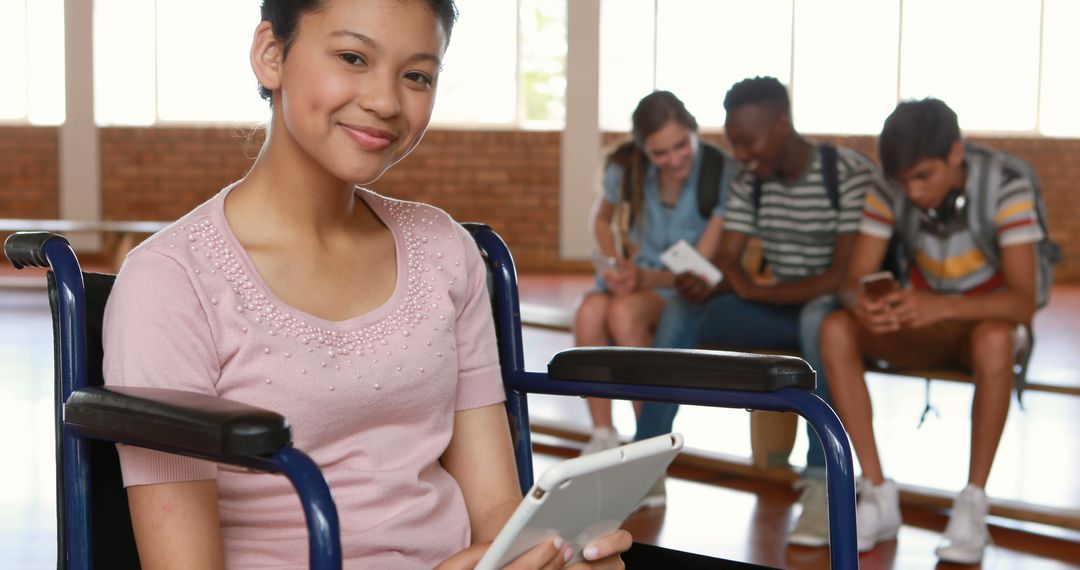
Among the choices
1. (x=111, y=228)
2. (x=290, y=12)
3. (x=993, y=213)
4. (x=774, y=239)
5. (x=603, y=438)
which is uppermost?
(x=290, y=12)

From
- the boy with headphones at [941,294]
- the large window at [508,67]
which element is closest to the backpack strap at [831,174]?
the boy with headphones at [941,294]

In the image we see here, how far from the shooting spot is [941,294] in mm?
2764

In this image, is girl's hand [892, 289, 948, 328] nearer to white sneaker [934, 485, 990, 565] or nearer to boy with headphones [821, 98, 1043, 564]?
boy with headphones [821, 98, 1043, 564]

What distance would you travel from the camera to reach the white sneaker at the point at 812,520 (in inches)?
106

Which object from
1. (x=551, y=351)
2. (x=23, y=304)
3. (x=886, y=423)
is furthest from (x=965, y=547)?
(x=23, y=304)

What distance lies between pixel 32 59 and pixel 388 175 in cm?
288

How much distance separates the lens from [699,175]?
3.42 m

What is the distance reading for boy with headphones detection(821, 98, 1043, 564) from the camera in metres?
2.65

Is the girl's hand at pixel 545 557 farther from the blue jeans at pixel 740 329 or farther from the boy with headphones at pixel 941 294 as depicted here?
the blue jeans at pixel 740 329

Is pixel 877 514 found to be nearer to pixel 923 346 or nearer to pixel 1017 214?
pixel 923 346

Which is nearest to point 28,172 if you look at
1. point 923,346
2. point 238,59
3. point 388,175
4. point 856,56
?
point 238,59

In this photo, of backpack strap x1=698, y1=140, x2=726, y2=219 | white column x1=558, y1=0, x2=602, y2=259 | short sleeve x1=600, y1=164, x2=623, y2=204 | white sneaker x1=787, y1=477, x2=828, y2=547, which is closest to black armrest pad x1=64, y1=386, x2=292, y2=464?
white sneaker x1=787, y1=477, x2=828, y2=547

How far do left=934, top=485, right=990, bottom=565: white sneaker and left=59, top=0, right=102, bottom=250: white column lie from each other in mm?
8234

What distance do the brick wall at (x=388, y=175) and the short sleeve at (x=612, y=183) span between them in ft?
18.7
